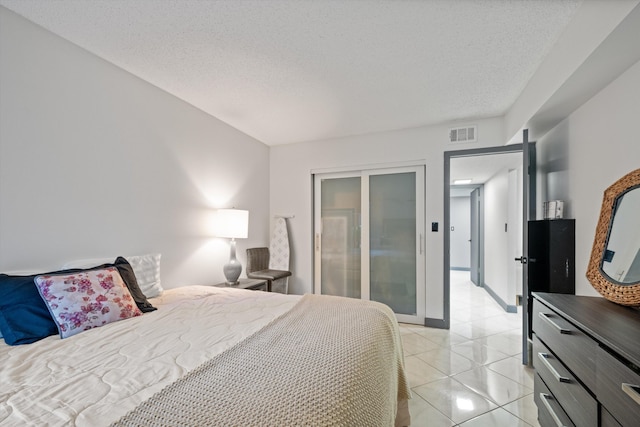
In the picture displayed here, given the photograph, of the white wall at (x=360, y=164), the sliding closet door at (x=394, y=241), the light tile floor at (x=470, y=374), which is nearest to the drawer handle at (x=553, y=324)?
the light tile floor at (x=470, y=374)

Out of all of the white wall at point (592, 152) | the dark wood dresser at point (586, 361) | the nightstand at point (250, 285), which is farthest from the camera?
the nightstand at point (250, 285)

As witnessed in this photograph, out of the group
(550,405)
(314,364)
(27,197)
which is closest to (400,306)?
(550,405)

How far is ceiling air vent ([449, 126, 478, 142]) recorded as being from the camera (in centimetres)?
320

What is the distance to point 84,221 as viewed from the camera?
6.27 feet

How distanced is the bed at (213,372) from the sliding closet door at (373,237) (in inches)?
79.4

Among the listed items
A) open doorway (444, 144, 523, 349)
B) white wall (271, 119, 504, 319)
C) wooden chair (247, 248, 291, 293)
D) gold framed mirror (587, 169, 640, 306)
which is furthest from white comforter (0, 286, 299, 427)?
open doorway (444, 144, 523, 349)

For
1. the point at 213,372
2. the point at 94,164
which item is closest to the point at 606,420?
the point at 213,372

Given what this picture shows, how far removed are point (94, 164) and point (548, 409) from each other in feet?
10.7

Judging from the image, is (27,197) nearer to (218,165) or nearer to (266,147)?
(218,165)

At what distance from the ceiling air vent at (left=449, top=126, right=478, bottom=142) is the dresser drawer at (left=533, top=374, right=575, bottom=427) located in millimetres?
2522

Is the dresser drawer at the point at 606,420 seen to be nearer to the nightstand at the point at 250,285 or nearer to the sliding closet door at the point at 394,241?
the sliding closet door at the point at 394,241

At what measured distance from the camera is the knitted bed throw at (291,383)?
0.74 metres

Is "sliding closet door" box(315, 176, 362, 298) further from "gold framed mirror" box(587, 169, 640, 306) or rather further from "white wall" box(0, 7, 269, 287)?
"gold framed mirror" box(587, 169, 640, 306)

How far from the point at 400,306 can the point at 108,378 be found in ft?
10.7
